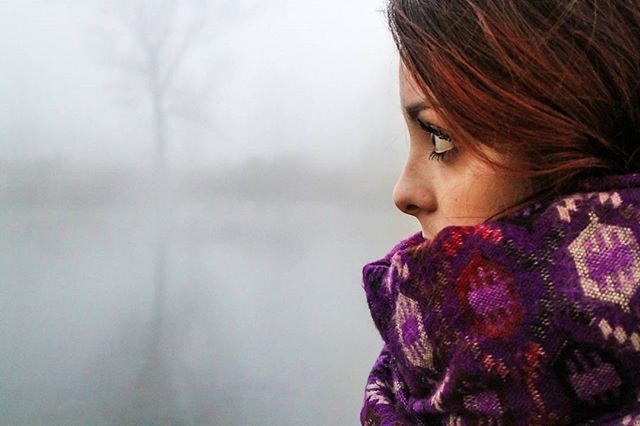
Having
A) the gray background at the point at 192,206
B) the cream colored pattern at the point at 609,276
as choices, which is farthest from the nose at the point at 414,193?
the gray background at the point at 192,206

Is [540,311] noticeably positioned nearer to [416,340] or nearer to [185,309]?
[416,340]

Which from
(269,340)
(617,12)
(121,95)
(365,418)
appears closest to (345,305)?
(269,340)

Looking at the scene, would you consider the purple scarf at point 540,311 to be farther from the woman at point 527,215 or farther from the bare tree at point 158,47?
the bare tree at point 158,47

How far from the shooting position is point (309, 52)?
97cm

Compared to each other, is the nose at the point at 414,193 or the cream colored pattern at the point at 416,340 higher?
the nose at the point at 414,193

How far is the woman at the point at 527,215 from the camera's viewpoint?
1.52 ft

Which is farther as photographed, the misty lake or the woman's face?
the misty lake

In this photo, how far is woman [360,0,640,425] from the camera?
463 millimetres

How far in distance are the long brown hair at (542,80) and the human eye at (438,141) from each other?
28mm

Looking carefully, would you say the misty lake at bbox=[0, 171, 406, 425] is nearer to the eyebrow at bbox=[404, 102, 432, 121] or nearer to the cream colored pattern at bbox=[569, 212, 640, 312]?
the eyebrow at bbox=[404, 102, 432, 121]

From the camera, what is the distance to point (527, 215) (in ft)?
1.67

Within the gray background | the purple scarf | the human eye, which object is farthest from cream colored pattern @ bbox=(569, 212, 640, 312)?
the gray background

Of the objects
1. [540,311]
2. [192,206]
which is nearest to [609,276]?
[540,311]

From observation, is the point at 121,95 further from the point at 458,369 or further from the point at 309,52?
the point at 458,369
